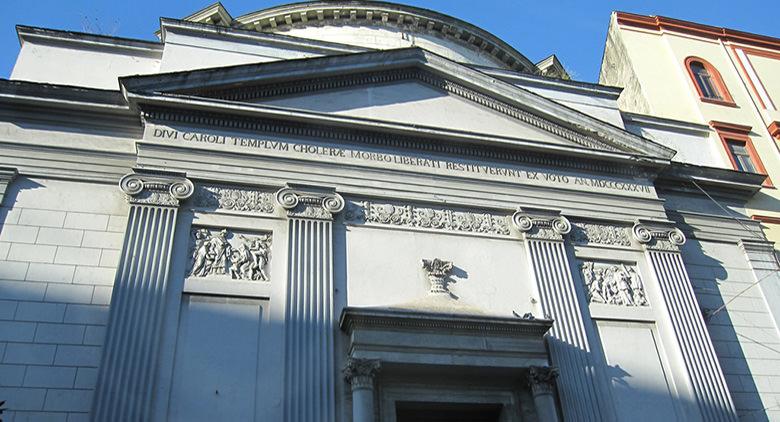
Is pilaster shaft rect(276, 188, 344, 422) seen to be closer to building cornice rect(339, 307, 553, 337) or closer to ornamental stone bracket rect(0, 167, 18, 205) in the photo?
building cornice rect(339, 307, 553, 337)

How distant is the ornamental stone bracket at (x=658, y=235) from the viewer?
44.4 feet

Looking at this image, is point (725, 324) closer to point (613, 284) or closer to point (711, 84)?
point (613, 284)

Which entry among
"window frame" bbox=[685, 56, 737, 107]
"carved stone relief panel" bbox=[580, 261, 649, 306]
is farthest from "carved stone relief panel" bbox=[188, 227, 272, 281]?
"window frame" bbox=[685, 56, 737, 107]

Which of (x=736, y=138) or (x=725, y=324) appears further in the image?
(x=736, y=138)

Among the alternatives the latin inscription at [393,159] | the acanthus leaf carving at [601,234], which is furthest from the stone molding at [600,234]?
the latin inscription at [393,159]

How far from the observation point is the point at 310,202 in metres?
11.9

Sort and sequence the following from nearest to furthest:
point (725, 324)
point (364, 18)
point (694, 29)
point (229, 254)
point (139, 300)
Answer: point (139, 300) → point (229, 254) → point (725, 324) → point (364, 18) → point (694, 29)

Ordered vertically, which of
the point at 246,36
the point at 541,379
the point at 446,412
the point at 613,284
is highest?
the point at 246,36

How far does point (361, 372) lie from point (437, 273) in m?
2.46

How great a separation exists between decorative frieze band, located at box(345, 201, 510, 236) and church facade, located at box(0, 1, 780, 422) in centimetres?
4

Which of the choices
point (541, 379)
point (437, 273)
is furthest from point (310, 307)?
point (541, 379)

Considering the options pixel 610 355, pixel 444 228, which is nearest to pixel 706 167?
pixel 610 355

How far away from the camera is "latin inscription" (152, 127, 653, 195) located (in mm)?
12188

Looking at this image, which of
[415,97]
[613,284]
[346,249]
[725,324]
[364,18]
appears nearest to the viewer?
[346,249]
